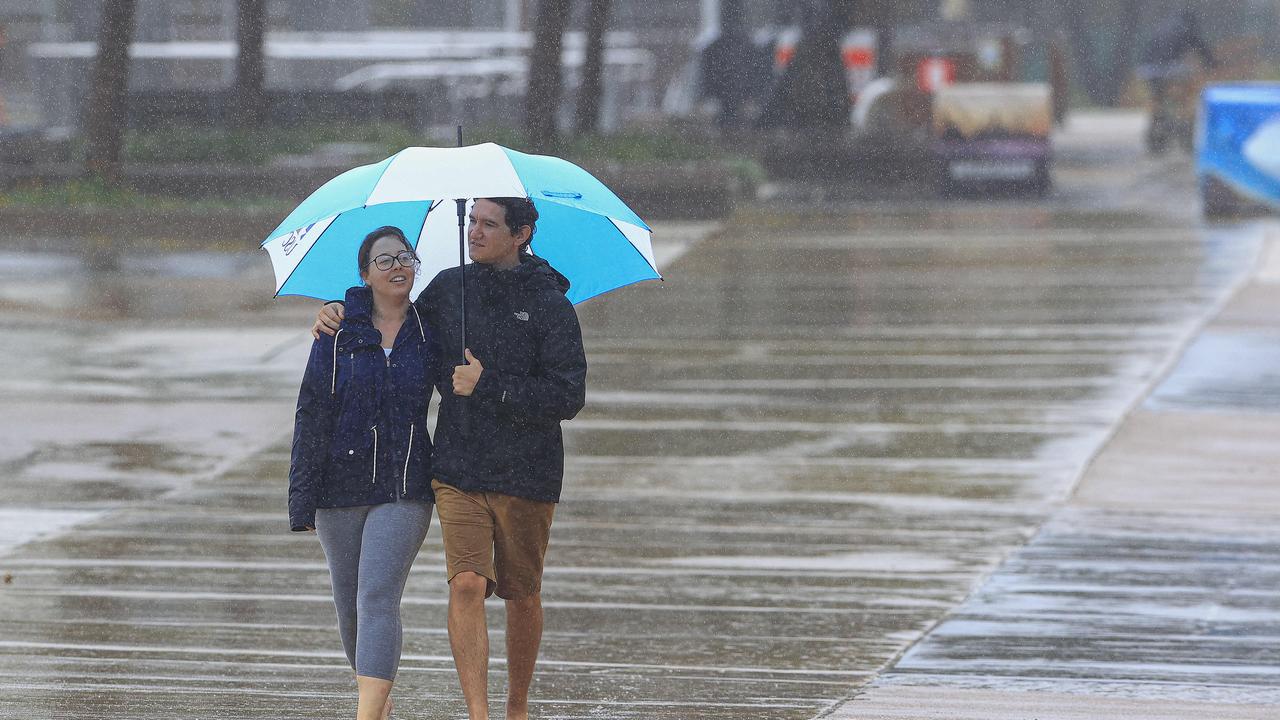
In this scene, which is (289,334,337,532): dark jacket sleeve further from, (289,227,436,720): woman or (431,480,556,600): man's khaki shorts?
(431,480,556,600): man's khaki shorts

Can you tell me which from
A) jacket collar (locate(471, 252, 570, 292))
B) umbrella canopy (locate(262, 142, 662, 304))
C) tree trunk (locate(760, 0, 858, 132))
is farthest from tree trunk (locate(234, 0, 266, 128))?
jacket collar (locate(471, 252, 570, 292))

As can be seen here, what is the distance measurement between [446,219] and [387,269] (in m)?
0.59

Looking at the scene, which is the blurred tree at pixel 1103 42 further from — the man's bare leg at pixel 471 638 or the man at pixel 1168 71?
the man's bare leg at pixel 471 638

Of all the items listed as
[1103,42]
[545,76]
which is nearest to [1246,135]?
[545,76]

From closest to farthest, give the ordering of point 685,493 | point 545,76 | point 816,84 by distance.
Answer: point 685,493 < point 545,76 < point 816,84

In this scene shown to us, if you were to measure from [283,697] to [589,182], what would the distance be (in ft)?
6.52

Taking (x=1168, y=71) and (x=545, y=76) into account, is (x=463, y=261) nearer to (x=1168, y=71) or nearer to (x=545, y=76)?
(x=545, y=76)

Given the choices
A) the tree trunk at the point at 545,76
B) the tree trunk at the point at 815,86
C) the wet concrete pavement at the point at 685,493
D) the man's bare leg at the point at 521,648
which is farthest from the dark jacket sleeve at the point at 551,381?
the tree trunk at the point at 815,86

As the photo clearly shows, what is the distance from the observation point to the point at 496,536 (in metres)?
5.79

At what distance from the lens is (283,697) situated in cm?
662

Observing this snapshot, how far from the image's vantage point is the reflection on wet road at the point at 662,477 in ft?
23.6

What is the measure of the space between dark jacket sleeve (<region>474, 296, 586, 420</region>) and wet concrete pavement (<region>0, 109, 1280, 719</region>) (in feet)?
4.13

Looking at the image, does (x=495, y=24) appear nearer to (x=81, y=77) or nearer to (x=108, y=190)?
(x=81, y=77)

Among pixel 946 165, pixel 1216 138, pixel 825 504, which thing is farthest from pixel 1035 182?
pixel 825 504
